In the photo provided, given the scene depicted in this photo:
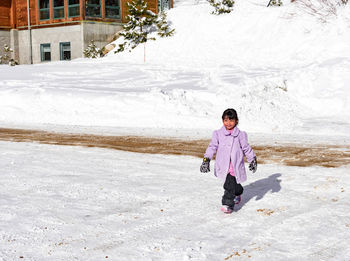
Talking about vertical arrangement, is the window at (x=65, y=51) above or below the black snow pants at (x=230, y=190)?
above

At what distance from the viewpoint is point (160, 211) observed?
19.0 feet

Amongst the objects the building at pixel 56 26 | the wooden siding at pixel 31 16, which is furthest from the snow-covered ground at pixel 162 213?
the wooden siding at pixel 31 16

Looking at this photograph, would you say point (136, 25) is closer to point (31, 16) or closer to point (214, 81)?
point (31, 16)

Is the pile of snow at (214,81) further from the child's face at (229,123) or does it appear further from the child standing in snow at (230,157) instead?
the child's face at (229,123)

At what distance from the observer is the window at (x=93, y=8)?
104ft

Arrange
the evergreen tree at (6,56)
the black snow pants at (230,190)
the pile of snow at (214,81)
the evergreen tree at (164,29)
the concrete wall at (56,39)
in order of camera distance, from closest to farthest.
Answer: the black snow pants at (230,190)
the pile of snow at (214,81)
the evergreen tree at (164,29)
the concrete wall at (56,39)
the evergreen tree at (6,56)

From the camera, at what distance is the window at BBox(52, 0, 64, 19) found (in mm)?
32750

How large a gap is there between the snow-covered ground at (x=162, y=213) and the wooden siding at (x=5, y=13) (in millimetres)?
30327

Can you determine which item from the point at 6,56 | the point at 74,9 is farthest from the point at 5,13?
the point at 74,9

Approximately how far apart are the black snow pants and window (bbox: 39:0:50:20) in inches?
1209

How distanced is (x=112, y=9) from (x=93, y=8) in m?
1.70

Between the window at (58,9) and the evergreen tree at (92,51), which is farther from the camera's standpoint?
the window at (58,9)

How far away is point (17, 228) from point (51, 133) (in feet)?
26.4

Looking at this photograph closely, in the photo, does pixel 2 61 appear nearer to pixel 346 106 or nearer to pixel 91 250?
pixel 346 106
